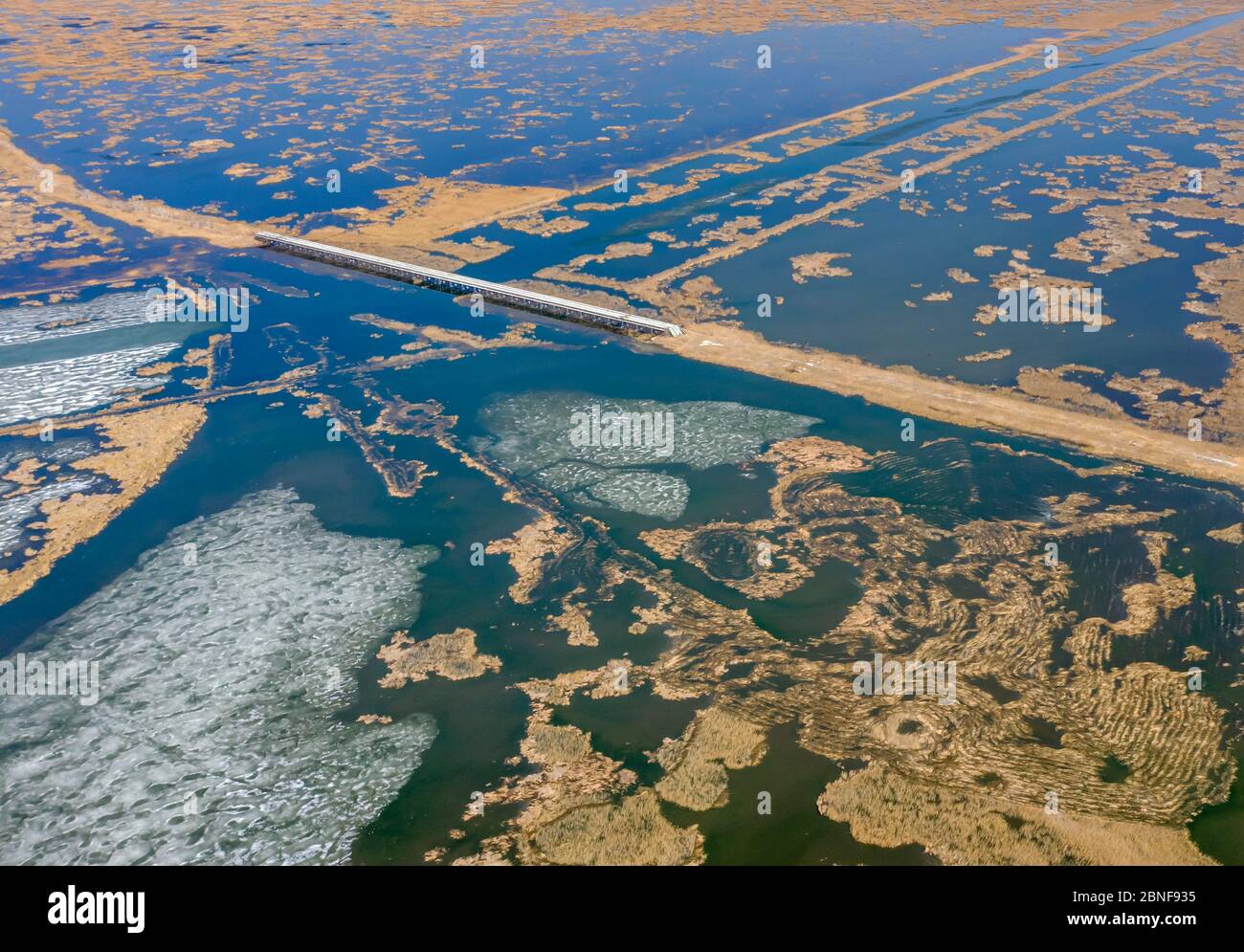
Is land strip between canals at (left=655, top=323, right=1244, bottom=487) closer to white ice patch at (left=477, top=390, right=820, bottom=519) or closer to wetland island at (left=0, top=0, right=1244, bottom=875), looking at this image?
wetland island at (left=0, top=0, right=1244, bottom=875)

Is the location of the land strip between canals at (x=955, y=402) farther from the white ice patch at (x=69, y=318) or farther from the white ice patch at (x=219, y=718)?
the white ice patch at (x=69, y=318)

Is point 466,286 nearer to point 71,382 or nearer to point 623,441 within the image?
point 623,441

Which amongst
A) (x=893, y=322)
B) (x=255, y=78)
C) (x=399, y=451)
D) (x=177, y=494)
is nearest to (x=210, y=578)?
(x=177, y=494)

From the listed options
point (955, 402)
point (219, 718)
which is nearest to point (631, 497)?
point (955, 402)

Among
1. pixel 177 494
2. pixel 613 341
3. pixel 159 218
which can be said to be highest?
pixel 159 218

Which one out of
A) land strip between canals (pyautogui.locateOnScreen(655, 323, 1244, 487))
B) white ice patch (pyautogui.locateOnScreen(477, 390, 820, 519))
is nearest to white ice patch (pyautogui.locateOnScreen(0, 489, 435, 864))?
white ice patch (pyautogui.locateOnScreen(477, 390, 820, 519))

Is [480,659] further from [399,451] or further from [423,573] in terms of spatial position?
[399,451]

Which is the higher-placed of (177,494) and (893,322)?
(893,322)
